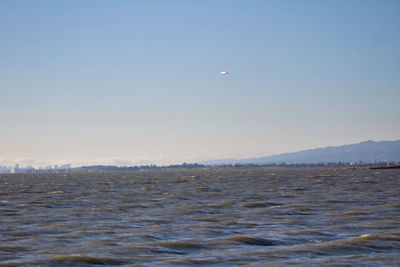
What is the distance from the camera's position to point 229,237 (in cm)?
2355

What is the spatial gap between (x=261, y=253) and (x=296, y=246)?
2119mm

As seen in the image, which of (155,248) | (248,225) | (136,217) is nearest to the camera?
(155,248)

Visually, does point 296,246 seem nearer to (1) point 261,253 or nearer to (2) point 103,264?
(1) point 261,253

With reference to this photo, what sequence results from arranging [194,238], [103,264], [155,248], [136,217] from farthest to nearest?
[136,217] < [194,238] < [155,248] < [103,264]

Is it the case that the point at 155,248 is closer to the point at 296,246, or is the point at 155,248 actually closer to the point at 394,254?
the point at 296,246

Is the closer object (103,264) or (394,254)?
(103,264)

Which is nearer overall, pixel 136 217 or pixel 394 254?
pixel 394 254

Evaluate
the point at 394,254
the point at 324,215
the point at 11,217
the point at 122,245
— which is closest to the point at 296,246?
the point at 394,254

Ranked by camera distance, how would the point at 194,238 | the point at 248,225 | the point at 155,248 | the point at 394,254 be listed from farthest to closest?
the point at 248,225
the point at 194,238
the point at 155,248
the point at 394,254

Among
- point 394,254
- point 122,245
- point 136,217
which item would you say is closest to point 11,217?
point 136,217

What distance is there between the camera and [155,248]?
68.7 ft

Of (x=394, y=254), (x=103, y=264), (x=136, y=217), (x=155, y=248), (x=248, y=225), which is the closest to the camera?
(x=103, y=264)

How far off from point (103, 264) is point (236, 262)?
Answer: 13.9ft


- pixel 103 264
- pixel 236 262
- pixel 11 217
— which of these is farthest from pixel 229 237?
pixel 11 217
